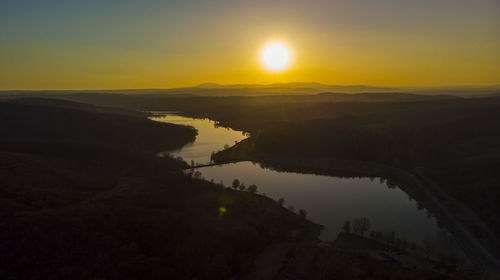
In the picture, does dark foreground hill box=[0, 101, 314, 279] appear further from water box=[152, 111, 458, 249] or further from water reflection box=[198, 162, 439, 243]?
water box=[152, 111, 458, 249]

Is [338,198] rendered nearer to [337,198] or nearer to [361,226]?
[337,198]

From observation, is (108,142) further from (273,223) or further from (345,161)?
(273,223)

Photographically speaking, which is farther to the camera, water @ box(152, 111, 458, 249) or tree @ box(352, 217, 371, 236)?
water @ box(152, 111, 458, 249)

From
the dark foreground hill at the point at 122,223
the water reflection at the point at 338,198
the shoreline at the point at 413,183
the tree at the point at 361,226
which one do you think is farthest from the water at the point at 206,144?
the tree at the point at 361,226

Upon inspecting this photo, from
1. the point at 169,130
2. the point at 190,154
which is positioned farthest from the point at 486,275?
the point at 169,130

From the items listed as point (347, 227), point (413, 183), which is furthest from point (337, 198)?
point (413, 183)

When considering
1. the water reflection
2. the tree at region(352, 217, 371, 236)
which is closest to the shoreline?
the water reflection

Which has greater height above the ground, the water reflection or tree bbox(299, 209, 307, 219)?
tree bbox(299, 209, 307, 219)
